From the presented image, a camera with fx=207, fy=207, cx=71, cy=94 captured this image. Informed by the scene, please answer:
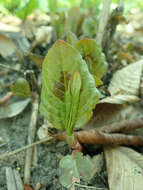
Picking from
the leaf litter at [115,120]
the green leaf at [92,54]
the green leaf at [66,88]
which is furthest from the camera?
the green leaf at [92,54]

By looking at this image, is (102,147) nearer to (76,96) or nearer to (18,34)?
(76,96)

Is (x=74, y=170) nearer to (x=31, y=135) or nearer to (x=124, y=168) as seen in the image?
(x=124, y=168)

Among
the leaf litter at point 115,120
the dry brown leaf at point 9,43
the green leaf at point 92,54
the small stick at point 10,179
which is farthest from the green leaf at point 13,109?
the dry brown leaf at point 9,43

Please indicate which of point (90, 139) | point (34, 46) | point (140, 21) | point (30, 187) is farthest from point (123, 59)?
point (140, 21)

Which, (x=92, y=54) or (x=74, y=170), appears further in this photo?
(x=92, y=54)

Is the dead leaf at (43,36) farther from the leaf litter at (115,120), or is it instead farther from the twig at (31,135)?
the twig at (31,135)

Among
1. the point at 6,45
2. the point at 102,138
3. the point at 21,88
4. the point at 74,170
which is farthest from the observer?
the point at 6,45

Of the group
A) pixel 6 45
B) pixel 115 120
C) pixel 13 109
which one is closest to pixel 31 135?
pixel 13 109
